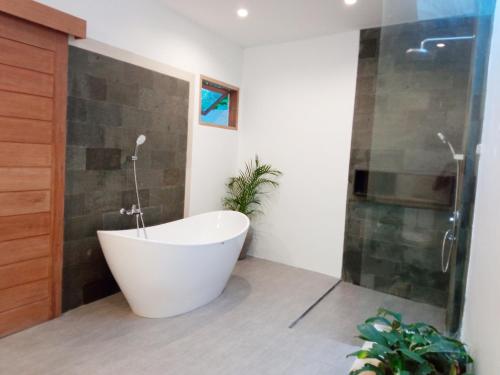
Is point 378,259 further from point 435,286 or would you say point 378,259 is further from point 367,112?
point 367,112

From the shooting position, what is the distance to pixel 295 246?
4359 millimetres

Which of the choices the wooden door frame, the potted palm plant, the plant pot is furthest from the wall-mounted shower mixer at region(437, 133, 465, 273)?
the wooden door frame

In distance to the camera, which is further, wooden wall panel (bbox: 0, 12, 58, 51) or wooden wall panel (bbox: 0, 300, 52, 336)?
wooden wall panel (bbox: 0, 300, 52, 336)

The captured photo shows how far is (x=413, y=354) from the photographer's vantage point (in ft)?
4.91

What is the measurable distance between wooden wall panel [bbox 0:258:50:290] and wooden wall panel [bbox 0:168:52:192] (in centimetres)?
55

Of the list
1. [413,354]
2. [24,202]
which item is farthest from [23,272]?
[413,354]

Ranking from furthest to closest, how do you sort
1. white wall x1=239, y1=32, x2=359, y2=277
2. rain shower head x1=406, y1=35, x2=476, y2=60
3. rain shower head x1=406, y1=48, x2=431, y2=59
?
white wall x1=239, y1=32, x2=359, y2=277 < rain shower head x1=406, y1=48, x2=431, y2=59 < rain shower head x1=406, y1=35, x2=476, y2=60

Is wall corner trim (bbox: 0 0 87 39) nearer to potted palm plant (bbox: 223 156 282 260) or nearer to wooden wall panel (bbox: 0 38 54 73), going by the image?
wooden wall panel (bbox: 0 38 54 73)

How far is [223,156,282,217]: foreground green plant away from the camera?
14.6 ft

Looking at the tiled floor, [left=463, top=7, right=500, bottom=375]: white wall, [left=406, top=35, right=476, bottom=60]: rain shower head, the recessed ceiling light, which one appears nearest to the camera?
[left=463, top=7, right=500, bottom=375]: white wall

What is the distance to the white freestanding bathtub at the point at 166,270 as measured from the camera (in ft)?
8.49

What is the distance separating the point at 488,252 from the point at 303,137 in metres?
2.79

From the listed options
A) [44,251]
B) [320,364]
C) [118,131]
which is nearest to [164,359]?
[320,364]

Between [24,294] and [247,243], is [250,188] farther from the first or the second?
[24,294]
